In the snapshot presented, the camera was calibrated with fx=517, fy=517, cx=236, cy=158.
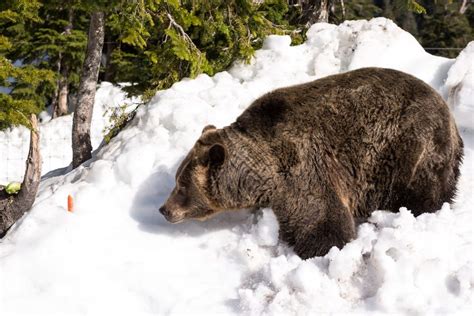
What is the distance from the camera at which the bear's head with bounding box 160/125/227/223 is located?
4414 millimetres

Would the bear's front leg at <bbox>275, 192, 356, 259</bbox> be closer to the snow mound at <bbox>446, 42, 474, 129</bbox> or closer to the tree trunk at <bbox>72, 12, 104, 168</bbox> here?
the snow mound at <bbox>446, 42, 474, 129</bbox>

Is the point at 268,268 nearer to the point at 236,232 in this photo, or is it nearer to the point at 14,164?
the point at 236,232

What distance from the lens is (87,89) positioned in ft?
22.1

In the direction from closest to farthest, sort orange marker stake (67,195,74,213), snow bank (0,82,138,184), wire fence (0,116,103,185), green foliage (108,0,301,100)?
orange marker stake (67,195,74,213)
green foliage (108,0,301,100)
wire fence (0,116,103,185)
snow bank (0,82,138,184)

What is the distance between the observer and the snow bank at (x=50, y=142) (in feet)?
46.5

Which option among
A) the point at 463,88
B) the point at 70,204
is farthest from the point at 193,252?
the point at 463,88

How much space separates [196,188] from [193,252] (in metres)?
0.54

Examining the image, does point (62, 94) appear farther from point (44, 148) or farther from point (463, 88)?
point (463, 88)

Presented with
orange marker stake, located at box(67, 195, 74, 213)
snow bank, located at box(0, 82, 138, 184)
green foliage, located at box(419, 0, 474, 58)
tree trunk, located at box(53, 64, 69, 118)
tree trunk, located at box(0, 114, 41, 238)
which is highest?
orange marker stake, located at box(67, 195, 74, 213)

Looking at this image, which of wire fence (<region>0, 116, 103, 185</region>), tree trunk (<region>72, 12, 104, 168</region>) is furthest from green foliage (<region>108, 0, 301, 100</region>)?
wire fence (<region>0, 116, 103, 185</region>)

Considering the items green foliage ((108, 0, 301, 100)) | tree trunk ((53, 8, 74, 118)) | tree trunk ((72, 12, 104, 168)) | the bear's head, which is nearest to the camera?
the bear's head

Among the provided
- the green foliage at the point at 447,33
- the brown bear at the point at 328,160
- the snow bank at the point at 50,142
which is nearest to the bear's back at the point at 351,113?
the brown bear at the point at 328,160

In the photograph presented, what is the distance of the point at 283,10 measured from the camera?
845 centimetres

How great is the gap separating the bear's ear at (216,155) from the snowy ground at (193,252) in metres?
0.60
